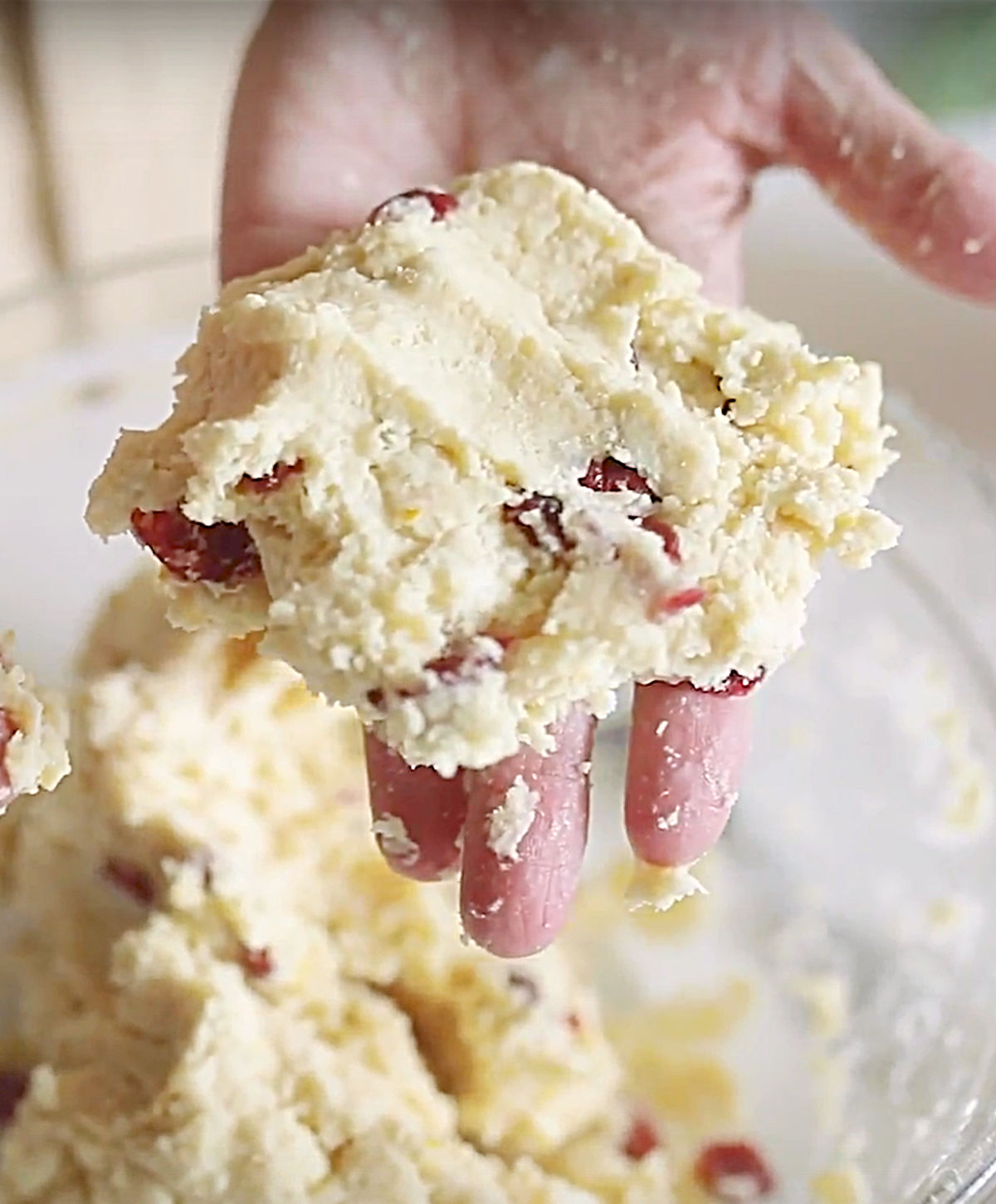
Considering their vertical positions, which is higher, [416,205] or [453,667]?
[416,205]

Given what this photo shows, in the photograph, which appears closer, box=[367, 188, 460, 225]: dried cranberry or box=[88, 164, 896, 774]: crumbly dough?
box=[88, 164, 896, 774]: crumbly dough

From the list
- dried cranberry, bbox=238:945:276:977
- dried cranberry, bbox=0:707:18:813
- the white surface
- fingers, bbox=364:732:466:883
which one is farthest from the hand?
the white surface

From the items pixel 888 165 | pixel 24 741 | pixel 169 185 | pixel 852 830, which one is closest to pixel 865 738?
pixel 852 830

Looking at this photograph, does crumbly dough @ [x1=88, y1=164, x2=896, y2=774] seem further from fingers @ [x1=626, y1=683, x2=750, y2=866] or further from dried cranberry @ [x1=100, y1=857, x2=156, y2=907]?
dried cranberry @ [x1=100, y1=857, x2=156, y2=907]

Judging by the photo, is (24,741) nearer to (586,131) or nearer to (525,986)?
(525,986)

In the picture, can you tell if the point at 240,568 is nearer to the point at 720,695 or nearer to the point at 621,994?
the point at 720,695

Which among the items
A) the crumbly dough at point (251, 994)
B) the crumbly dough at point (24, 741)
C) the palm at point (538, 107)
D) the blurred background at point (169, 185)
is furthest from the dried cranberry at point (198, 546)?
the blurred background at point (169, 185)

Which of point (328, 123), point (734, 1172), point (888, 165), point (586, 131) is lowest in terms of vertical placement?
point (734, 1172)
